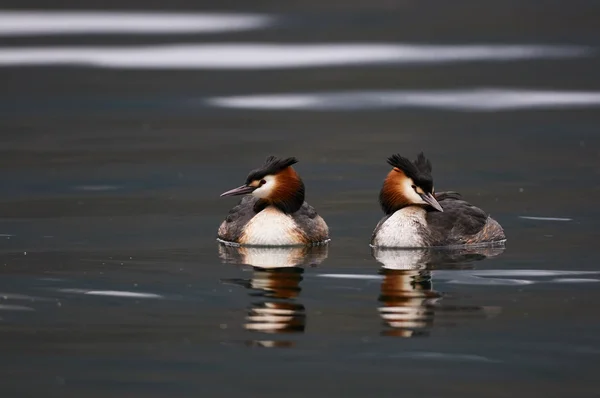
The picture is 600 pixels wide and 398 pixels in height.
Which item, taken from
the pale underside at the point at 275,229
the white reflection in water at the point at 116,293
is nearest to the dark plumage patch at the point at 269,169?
the pale underside at the point at 275,229

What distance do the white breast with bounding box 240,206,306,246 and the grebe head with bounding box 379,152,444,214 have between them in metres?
0.73

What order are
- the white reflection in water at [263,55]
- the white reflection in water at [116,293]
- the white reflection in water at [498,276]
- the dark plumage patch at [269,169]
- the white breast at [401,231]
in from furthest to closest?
the white reflection in water at [263,55] < the dark plumage patch at [269,169] < the white breast at [401,231] < the white reflection in water at [498,276] < the white reflection in water at [116,293]

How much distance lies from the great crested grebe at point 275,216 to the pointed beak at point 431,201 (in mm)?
806

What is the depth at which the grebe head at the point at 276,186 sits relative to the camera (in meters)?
11.7

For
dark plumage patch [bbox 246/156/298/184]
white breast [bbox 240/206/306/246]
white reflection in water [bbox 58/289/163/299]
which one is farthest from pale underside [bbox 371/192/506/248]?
white reflection in water [bbox 58/289/163/299]

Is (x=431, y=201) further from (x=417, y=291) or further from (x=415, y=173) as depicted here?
(x=417, y=291)

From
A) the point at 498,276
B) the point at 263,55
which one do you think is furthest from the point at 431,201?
the point at 263,55

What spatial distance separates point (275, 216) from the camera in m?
11.7

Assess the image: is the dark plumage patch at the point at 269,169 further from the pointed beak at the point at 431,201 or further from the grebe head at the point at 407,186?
the pointed beak at the point at 431,201

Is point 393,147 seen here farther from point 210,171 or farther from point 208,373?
point 208,373

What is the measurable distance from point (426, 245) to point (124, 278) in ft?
8.28

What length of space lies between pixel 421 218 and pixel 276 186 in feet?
3.74

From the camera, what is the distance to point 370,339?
8.20 metres

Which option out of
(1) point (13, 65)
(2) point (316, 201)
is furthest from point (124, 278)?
(1) point (13, 65)
